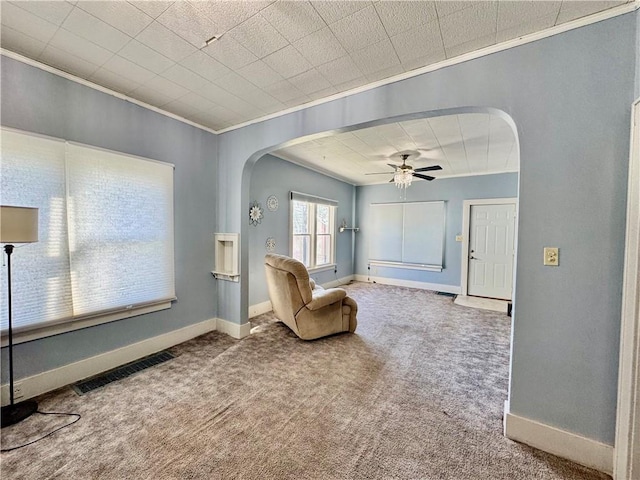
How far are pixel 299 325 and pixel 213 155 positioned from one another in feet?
8.24

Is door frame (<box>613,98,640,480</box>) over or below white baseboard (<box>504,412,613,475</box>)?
over

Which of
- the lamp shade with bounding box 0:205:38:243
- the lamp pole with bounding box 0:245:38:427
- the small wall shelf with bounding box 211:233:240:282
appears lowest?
the lamp pole with bounding box 0:245:38:427

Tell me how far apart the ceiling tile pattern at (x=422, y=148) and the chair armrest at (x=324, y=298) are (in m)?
2.10

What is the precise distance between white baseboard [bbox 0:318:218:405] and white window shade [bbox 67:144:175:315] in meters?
0.46

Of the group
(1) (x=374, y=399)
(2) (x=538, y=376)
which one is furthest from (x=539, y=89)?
(1) (x=374, y=399)

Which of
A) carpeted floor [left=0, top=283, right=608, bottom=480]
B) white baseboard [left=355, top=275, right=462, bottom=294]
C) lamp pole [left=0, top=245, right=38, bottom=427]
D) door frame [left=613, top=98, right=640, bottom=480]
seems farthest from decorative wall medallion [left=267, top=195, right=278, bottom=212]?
door frame [left=613, top=98, right=640, bottom=480]

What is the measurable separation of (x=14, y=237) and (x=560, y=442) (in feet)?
12.2

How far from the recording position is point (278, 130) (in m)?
2.98

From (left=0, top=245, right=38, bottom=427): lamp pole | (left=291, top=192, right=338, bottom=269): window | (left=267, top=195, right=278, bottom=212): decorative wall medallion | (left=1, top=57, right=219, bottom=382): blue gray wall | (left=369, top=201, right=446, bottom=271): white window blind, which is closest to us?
(left=0, top=245, right=38, bottom=427): lamp pole

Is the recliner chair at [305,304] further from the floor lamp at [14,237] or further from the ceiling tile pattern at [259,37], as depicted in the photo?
the floor lamp at [14,237]

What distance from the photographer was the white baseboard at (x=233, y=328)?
3.40m

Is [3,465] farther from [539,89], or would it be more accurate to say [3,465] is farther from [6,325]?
[539,89]

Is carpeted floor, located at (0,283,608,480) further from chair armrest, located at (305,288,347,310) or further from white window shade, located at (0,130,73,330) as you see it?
white window shade, located at (0,130,73,330)

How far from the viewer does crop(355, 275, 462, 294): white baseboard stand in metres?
6.04
